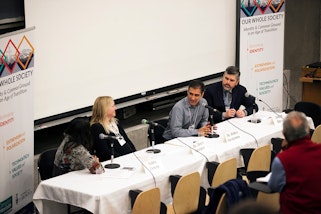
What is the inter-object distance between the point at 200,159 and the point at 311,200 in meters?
2.05

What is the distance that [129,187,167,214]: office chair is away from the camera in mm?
4949

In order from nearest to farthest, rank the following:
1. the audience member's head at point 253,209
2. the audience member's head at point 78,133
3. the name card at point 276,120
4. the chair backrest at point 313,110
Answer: the audience member's head at point 253,209 < the audience member's head at point 78,133 < the name card at point 276,120 < the chair backrest at point 313,110

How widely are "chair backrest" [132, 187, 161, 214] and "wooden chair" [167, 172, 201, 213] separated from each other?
0.76ft

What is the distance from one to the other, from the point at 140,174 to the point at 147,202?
21.4 inches

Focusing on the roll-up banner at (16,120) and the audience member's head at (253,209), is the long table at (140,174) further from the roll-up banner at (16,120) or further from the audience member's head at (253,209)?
the audience member's head at (253,209)

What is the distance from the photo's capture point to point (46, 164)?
5.92 meters

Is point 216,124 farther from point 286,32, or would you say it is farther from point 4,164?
point 286,32

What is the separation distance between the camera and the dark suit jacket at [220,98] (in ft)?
24.5

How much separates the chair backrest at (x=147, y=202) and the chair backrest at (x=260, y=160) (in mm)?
1284

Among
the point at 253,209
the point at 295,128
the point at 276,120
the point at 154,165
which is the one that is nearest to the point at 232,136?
the point at 276,120

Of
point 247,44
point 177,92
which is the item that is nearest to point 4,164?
point 177,92

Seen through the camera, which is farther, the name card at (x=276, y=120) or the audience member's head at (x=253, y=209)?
the name card at (x=276, y=120)

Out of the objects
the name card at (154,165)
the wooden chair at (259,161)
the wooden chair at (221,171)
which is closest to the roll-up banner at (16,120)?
the name card at (154,165)

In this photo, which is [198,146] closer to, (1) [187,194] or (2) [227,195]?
(1) [187,194]
